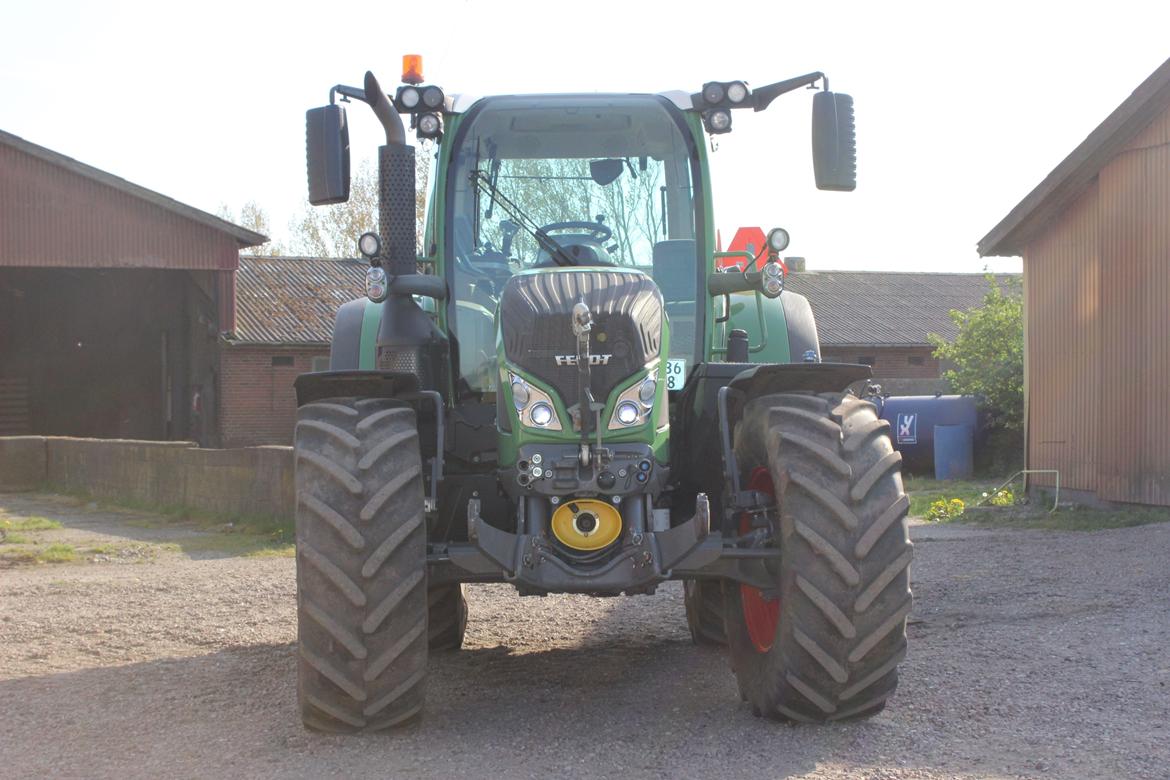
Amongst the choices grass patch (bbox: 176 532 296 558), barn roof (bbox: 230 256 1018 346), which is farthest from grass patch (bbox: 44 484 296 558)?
barn roof (bbox: 230 256 1018 346)

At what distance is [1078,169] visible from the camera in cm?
1636

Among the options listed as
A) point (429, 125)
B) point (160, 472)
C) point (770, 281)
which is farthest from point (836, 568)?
point (160, 472)

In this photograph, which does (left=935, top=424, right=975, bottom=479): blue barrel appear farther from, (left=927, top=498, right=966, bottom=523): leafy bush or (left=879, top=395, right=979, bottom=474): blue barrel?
(left=927, top=498, right=966, bottom=523): leafy bush

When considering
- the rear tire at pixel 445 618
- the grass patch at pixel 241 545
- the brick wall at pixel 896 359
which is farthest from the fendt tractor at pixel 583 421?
the brick wall at pixel 896 359

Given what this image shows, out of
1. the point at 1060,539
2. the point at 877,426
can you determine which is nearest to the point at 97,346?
the point at 1060,539

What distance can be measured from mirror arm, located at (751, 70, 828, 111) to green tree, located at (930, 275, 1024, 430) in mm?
19150

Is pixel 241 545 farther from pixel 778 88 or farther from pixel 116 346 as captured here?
pixel 116 346

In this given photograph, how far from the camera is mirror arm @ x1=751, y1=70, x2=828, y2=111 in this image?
6.47 metres

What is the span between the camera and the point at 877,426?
18.4 feet

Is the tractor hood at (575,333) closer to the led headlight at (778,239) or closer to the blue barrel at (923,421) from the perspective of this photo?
the led headlight at (778,239)

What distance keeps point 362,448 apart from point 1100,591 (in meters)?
6.20

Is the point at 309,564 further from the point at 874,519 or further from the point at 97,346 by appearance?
the point at 97,346

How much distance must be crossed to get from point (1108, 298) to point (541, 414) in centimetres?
1182

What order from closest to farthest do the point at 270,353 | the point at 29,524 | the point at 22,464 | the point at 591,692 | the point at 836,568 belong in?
the point at 836,568
the point at 591,692
the point at 29,524
the point at 22,464
the point at 270,353
